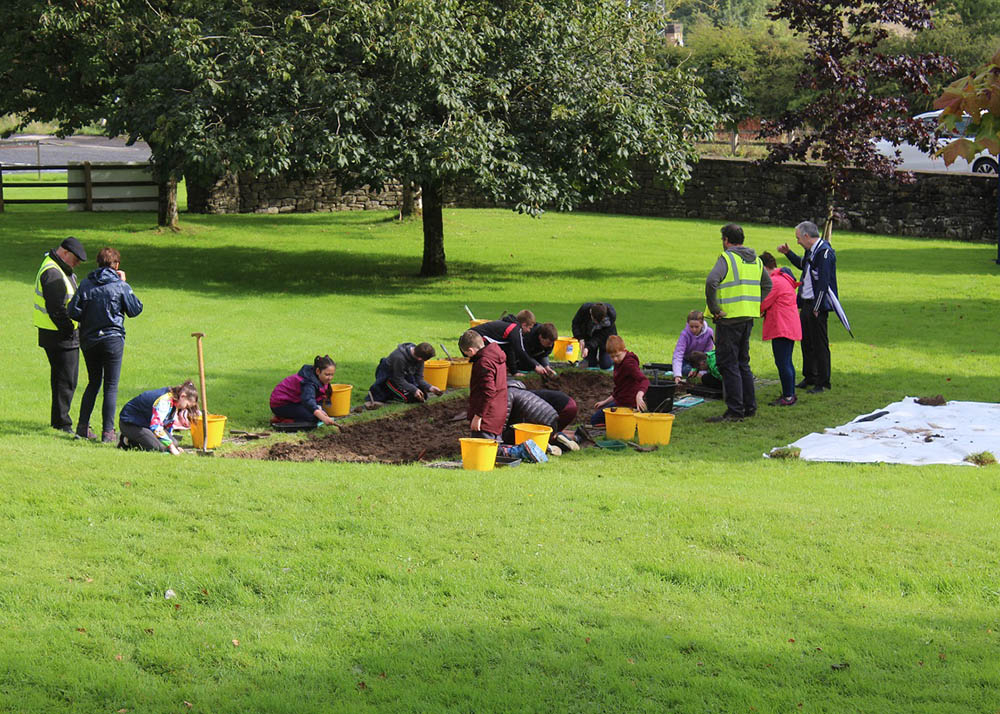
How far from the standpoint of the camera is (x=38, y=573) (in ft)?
21.6

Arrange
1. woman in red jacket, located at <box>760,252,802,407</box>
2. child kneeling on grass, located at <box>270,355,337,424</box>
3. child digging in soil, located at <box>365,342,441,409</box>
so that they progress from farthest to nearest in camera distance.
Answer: child digging in soil, located at <box>365,342,441,409</box> < woman in red jacket, located at <box>760,252,802,407</box> < child kneeling on grass, located at <box>270,355,337,424</box>

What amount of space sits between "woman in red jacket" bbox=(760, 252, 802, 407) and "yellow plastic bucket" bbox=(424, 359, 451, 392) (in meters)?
3.81

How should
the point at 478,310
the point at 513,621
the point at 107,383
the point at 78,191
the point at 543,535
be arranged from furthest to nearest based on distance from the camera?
the point at 78,191, the point at 478,310, the point at 107,383, the point at 543,535, the point at 513,621

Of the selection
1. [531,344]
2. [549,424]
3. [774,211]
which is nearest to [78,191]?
[774,211]

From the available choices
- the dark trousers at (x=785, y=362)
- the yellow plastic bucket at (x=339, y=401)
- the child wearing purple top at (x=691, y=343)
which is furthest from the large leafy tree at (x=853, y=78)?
the yellow plastic bucket at (x=339, y=401)

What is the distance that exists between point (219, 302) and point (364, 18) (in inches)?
214

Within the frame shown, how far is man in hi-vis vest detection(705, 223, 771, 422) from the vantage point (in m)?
11.6

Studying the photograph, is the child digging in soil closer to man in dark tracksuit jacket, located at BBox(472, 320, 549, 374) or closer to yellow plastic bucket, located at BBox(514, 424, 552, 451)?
man in dark tracksuit jacket, located at BBox(472, 320, 549, 374)

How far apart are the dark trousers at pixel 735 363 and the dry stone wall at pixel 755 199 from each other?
17.7 meters

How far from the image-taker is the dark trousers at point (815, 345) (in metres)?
13.1

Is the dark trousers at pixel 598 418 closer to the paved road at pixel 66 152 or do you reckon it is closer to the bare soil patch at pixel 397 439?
the bare soil patch at pixel 397 439

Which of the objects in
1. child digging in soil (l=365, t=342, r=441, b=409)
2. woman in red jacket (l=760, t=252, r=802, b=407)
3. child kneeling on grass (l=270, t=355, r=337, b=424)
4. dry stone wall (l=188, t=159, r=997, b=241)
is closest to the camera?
child kneeling on grass (l=270, t=355, r=337, b=424)

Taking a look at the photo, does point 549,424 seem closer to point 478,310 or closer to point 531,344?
point 531,344

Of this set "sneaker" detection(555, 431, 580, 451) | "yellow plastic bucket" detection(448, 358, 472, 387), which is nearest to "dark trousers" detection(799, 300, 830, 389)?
"sneaker" detection(555, 431, 580, 451)
